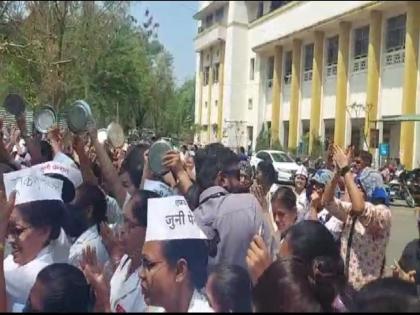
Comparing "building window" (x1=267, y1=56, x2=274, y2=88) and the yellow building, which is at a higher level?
"building window" (x1=267, y1=56, x2=274, y2=88)

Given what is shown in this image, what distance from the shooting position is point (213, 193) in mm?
3975

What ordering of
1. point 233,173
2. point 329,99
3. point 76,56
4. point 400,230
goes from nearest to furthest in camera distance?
point 233,173 → point 400,230 → point 76,56 → point 329,99

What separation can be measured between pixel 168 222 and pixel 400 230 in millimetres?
11494

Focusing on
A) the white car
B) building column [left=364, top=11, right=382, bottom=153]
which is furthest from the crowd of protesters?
the white car

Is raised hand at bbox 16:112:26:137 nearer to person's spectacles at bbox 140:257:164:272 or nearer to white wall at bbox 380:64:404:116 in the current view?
person's spectacles at bbox 140:257:164:272

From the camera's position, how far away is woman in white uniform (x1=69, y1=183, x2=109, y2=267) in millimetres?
3500

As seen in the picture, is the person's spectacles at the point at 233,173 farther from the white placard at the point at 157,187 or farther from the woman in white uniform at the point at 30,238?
the woman in white uniform at the point at 30,238

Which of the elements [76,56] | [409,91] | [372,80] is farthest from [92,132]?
[409,91]

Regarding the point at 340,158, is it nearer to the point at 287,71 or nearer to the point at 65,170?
the point at 65,170

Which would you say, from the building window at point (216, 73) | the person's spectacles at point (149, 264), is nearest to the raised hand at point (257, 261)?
the person's spectacles at point (149, 264)

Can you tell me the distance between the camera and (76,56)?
1848cm

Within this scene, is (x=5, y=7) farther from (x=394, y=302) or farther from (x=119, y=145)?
(x=394, y=302)

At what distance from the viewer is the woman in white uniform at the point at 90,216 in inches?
138

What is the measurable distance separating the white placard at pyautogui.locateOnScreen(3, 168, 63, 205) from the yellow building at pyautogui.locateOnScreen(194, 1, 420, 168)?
6.37ft
